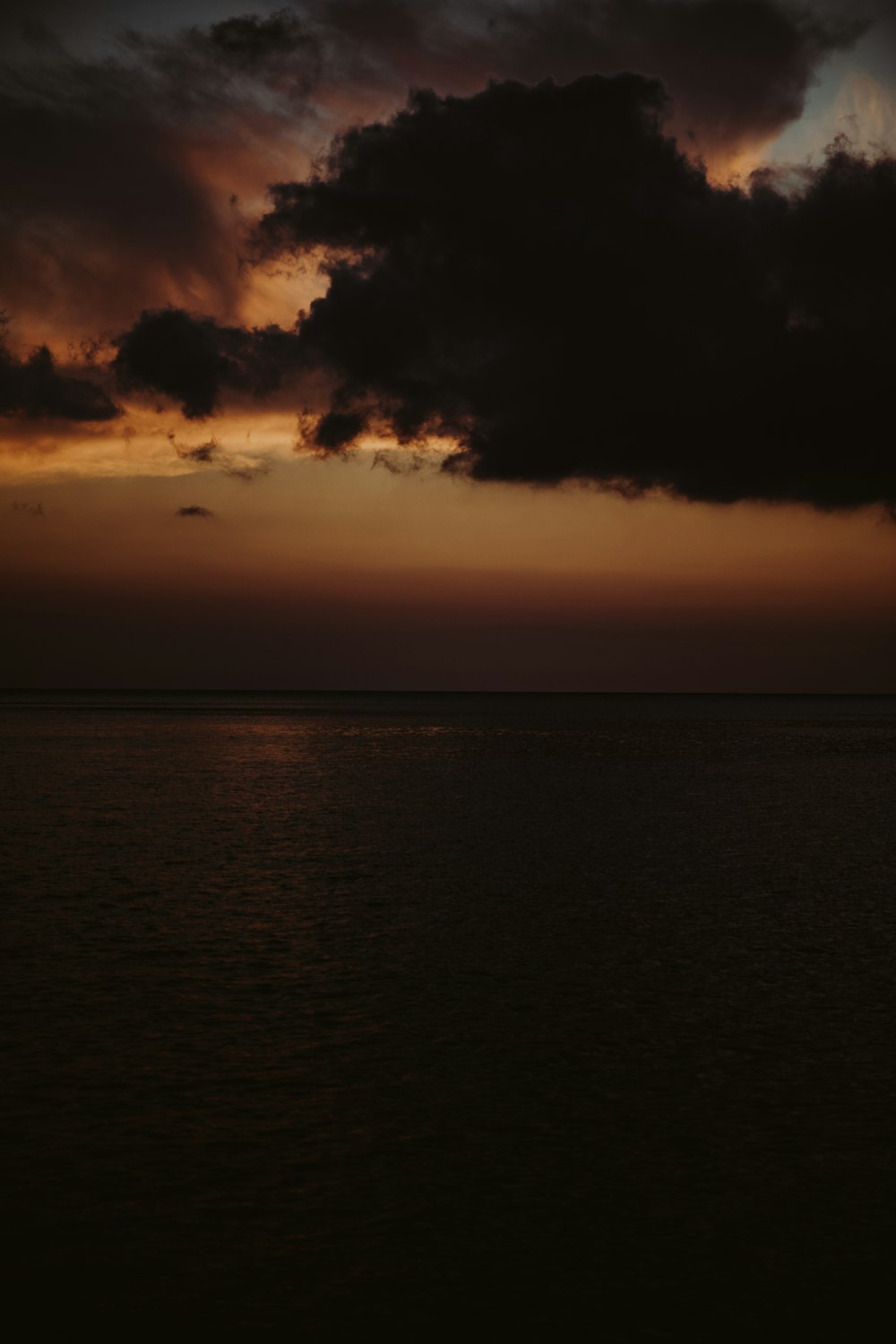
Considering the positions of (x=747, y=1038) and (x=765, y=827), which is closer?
(x=747, y=1038)

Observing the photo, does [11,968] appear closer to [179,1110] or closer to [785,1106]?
[179,1110]

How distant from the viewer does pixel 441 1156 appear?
1138 cm

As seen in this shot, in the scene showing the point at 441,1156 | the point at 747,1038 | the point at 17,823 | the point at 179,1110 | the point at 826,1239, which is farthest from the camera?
the point at 17,823

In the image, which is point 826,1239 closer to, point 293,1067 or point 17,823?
point 293,1067

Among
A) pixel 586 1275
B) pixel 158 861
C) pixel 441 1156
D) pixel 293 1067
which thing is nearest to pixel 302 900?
pixel 158 861

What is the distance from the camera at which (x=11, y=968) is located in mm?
19016

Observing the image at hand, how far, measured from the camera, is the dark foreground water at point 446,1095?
8.84 meters

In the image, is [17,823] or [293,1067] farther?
[17,823]

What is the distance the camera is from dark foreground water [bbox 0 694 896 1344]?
884 cm

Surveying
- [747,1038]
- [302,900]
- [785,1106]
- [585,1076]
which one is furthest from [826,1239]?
[302,900]

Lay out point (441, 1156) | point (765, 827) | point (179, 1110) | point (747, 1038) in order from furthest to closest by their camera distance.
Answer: point (765, 827) → point (747, 1038) → point (179, 1110) → point (441, 1156)

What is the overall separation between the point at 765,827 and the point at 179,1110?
33.9 m

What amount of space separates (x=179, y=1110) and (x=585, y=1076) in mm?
4767

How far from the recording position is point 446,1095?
43.4ft
